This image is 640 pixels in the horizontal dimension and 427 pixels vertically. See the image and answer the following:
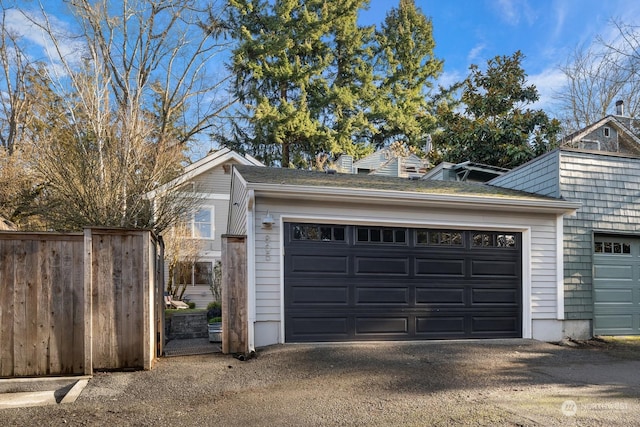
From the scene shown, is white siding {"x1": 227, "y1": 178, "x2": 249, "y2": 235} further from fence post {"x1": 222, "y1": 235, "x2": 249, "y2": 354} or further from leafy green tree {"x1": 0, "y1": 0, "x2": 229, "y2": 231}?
leafy green tree {"x1": 0, "y1": 0, "x2": 229, "y2": 231}

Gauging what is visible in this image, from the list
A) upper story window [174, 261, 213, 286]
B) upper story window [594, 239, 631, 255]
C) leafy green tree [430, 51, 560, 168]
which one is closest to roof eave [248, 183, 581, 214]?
upper story window [594, 239, 631, 255]

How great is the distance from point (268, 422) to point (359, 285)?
3.85 m

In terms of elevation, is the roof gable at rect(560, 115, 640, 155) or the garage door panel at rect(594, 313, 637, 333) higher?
the roof gable at rect(560, 115, 640, 155)

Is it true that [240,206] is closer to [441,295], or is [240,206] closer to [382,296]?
[382,296]

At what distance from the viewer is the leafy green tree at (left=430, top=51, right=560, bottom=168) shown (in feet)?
53.8

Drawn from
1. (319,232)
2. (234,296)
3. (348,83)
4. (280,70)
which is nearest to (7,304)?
(234,296)

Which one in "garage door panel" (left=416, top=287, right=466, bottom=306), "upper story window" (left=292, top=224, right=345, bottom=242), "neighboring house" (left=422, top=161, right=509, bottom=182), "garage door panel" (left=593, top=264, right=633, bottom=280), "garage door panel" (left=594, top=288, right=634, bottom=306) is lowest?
"garage door panel" (left=594, top=288, right=634, bottom=306)

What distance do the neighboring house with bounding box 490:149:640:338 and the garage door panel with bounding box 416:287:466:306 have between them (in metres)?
2.13

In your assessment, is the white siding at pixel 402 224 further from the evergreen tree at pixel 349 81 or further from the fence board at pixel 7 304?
→ the evergreen tree at pixel 349 81

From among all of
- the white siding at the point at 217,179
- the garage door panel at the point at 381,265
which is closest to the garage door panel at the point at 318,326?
the garage door panel at the point at 381,265

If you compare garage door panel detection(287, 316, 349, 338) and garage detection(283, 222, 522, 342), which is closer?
garage door panel detection(287, 316, 349, 338)

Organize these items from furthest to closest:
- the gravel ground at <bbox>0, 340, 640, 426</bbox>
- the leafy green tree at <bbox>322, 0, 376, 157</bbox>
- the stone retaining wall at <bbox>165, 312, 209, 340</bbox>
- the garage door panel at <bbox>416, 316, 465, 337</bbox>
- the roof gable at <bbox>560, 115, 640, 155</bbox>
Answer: the leafy green tree at <bbox>322, 0, 376, 157</bbox> < the roof gable at <bbox>560, 115, 640, 155</bbox> < the stone retaining wall at <bbox>165, 312, 209, 340</bbox> < the garage door panel at <bbox>416, 316, 465, 337</bbox> < the gravel ground at <bbox>0, 340, 640, 426</bbox>

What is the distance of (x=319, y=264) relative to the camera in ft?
23.9

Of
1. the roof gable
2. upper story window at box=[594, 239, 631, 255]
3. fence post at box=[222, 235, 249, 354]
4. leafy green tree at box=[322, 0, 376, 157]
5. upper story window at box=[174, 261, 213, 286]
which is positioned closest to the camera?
fence post at box=[222, 235, 249, 354]
